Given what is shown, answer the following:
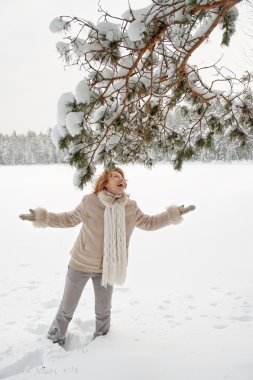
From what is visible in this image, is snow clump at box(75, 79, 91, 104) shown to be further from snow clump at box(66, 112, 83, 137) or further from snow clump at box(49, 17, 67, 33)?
snow clump at box(49, 17, 67, 33)

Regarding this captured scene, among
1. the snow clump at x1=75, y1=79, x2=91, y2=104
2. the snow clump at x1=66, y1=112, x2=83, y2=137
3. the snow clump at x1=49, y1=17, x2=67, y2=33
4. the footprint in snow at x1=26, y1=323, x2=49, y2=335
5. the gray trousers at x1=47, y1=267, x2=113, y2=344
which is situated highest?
the snow clump at x1=49, y1=17, x2=67, y2=33

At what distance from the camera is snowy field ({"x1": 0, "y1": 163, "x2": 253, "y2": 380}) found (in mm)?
2779

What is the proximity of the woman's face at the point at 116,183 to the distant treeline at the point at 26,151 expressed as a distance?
80452 millimetres

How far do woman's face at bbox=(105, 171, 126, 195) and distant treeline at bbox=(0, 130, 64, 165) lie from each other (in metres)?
80.5

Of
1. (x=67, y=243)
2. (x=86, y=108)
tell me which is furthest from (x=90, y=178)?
(x=67, y=243)

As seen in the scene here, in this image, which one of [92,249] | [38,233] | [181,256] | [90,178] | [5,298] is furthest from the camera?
[38,233]

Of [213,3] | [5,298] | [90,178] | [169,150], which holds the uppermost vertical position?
[213,3]

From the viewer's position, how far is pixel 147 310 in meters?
4.31

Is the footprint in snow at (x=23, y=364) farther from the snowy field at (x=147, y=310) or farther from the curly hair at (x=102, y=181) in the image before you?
the curly hair at (x=102, y=181)

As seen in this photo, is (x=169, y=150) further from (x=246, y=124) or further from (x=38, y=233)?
(x=38, y=233)

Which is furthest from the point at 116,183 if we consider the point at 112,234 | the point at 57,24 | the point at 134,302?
the point at 134,302

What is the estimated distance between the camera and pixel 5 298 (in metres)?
4.75

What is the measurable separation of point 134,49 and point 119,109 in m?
0.51

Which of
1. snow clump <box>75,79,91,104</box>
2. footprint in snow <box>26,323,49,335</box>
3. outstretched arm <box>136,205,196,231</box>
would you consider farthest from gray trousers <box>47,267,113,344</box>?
snow clump <box>75,79,91,104</box>
